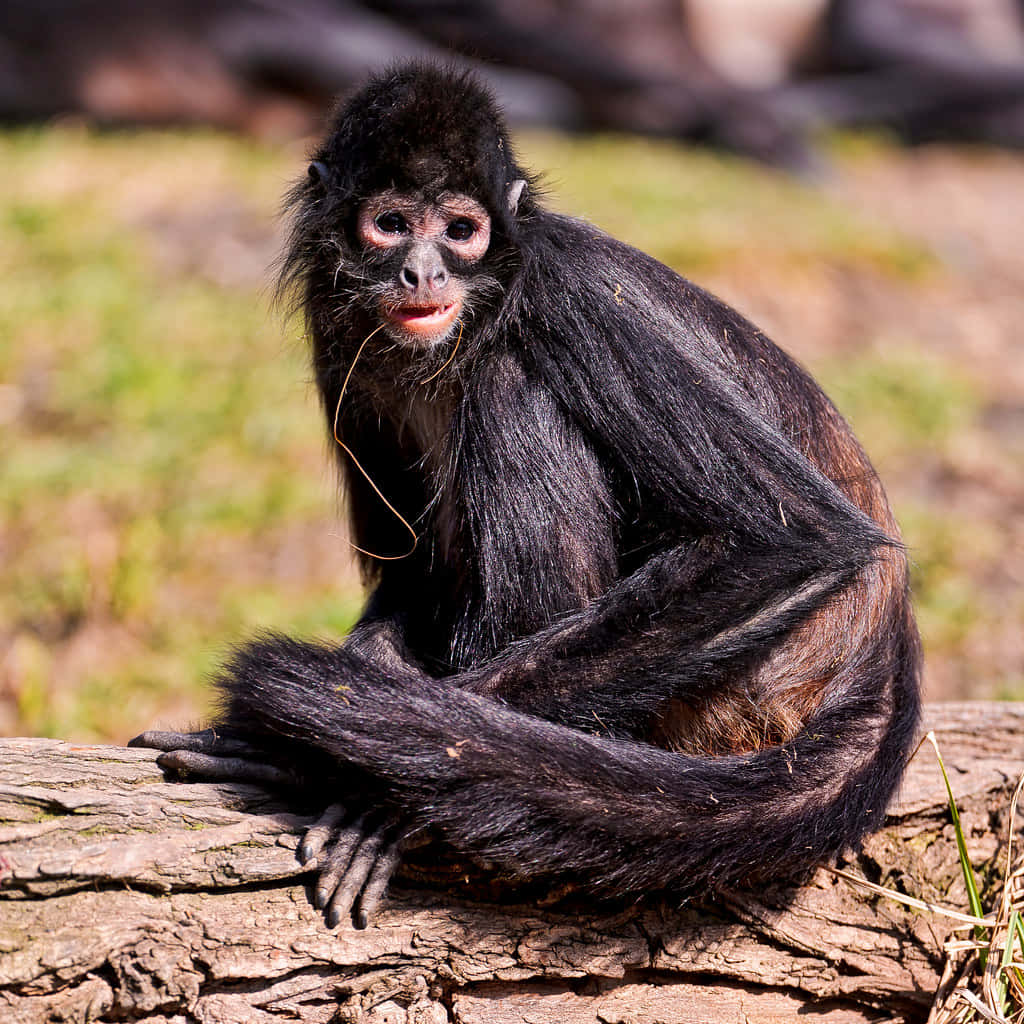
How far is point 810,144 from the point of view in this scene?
51.2 feet

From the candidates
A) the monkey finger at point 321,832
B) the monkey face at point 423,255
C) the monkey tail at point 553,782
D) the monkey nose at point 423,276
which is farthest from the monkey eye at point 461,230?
the monkey finger at point 321,832

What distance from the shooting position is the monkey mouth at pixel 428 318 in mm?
3658

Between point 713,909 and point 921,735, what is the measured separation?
1.07 meters

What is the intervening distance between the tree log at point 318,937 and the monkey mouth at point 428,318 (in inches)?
57.3

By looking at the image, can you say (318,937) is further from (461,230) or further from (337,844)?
(461,230)

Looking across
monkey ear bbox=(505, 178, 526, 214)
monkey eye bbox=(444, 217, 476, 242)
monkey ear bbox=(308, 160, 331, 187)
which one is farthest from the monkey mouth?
monkey ear bbox=(308, 160, 331, 187)

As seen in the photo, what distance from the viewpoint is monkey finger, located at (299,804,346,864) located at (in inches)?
118

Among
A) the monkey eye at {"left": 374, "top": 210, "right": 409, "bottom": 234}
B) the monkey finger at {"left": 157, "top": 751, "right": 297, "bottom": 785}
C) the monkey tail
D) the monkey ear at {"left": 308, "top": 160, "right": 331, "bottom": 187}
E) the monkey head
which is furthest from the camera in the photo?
the monkey ear at {"left": 308, "top": 160, "right": 331, "bottom": 187}

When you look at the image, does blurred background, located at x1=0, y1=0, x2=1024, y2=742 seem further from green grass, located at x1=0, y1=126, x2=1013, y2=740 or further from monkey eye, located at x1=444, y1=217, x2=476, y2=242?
monkey eye, located at x1=444, y1=217, x2=476, y2=242

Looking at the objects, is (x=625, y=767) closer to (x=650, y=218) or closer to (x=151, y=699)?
(x=151, y=699)

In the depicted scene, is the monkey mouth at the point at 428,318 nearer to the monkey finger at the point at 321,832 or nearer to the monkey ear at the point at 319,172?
the monkey ear at the point at 319,172

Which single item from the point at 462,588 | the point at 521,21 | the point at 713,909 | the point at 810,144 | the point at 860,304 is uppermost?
the point at 521,21

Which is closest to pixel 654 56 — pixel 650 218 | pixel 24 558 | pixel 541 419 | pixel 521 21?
pixel 521 21

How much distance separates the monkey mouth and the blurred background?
75cm
